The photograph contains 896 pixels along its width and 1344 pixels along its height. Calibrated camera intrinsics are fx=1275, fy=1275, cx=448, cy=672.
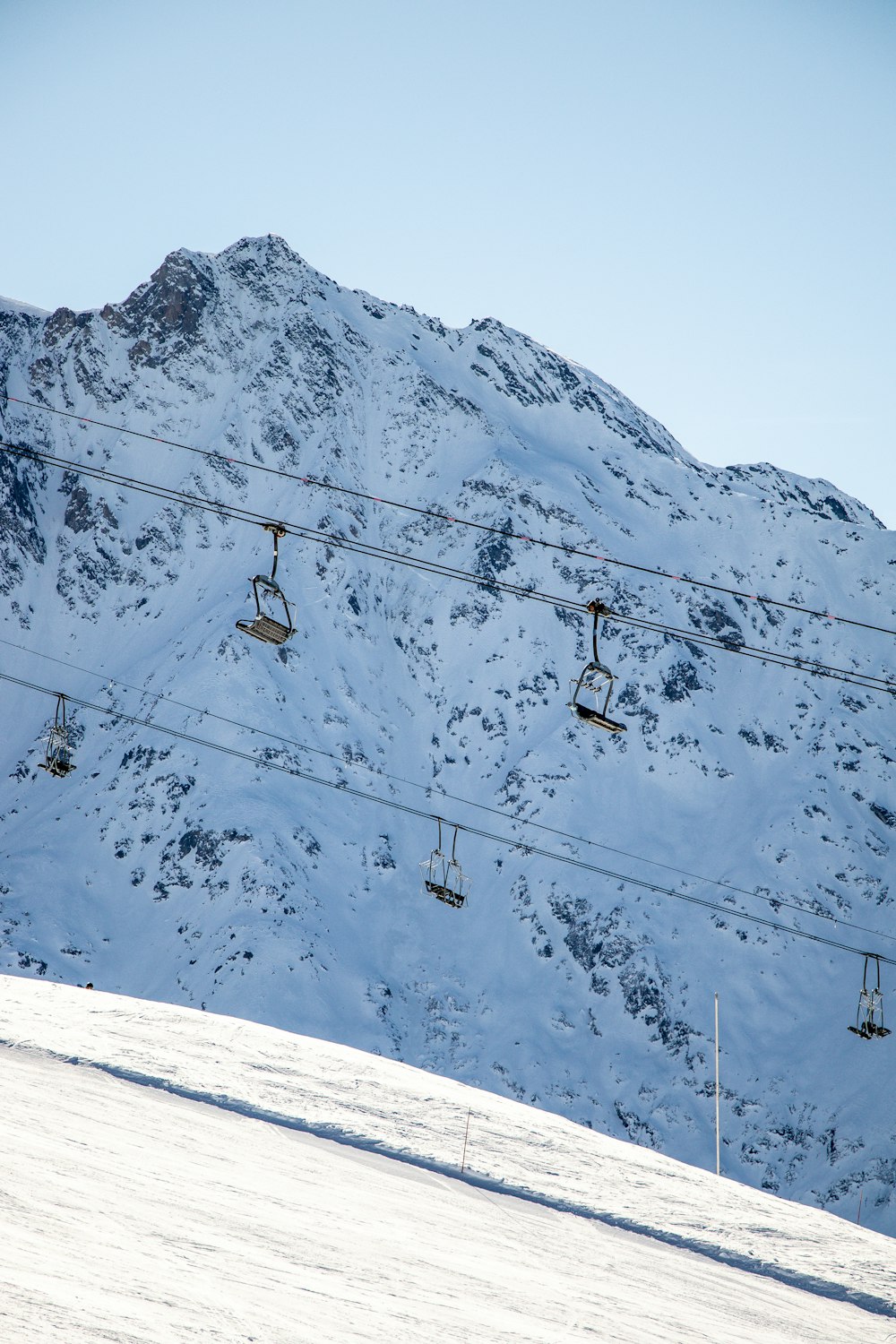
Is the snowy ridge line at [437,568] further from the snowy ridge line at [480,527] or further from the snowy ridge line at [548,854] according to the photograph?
the snowy ridge line at [548,854]

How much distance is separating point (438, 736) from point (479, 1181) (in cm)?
7809

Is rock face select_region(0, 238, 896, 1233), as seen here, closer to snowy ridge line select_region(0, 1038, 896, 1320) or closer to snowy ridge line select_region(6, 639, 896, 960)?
snowy ridge line select_region(6, 639, 896, 960)

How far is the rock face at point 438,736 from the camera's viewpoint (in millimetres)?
68562

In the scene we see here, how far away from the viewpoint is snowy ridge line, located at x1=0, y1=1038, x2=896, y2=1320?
12758 mm

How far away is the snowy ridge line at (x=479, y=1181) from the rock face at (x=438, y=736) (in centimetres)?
3831

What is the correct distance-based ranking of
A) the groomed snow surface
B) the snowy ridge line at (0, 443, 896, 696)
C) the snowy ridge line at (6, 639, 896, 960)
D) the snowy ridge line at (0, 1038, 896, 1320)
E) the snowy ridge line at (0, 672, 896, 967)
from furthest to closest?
the snowy ridge line at (6, 639, 896, 960), the snowy ridge line at (0, 672, 896, 967), the snowy ridge line at (0, 443, 896, 696), the snowy ridge line at (0, 1038, 896, 1320), the groomed snow surface

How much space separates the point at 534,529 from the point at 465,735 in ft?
66.8

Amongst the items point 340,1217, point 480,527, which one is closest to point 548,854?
point 480,527

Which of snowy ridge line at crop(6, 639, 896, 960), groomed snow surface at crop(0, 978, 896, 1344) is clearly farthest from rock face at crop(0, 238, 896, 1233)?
groomed snow surface at crop(0, 978, 896, 1344)

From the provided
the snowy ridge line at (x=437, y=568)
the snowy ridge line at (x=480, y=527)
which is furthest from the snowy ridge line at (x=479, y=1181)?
the snowy ridge line at (x=480, y=527)

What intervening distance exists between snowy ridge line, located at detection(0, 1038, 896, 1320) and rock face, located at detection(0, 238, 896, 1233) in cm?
3831

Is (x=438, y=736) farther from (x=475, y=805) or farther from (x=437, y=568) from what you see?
(x=437, y=568)

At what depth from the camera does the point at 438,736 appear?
91.9m

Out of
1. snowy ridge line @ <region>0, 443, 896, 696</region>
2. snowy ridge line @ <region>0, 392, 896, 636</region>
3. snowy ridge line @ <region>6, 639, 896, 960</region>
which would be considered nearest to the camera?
snowy ridge line @ <region>0, 443, 896, 696</region>
